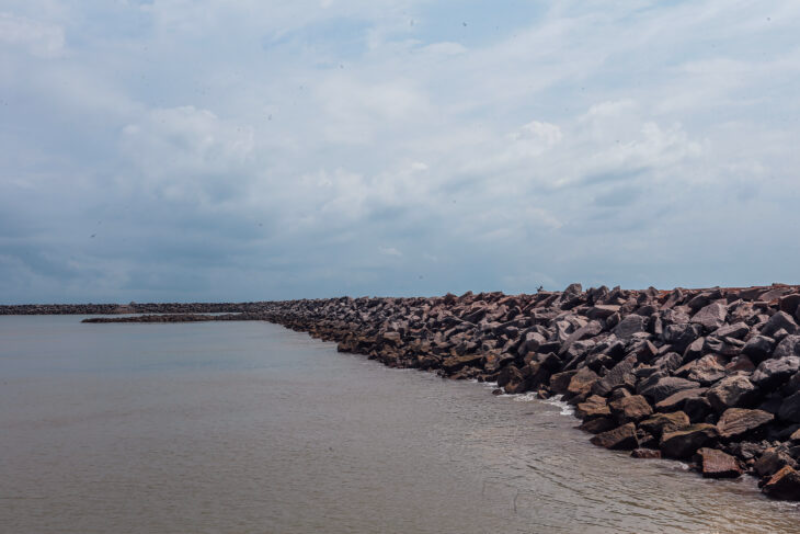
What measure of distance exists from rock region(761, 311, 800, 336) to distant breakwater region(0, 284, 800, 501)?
0.02 meters

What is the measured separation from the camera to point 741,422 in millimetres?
7926

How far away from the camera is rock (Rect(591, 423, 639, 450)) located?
27.8 feet

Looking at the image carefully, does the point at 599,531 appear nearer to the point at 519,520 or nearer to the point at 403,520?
the point at 519,520

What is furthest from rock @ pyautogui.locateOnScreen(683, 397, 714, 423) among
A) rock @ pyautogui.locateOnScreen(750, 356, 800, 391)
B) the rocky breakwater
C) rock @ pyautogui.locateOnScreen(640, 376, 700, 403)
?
rock @ pyautogui.locateOnScreen(750, 356, 800, 391)

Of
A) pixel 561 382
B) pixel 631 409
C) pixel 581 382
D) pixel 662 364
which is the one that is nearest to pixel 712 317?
pixel 662 364

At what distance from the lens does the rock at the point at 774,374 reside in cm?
858

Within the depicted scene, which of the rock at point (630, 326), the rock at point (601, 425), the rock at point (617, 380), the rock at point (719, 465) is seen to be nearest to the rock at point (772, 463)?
the rock at point (719, 465)

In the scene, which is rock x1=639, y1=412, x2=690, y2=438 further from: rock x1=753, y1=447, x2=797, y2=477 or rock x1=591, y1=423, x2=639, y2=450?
rock x1=753, y1=447, x2=797, y2=477

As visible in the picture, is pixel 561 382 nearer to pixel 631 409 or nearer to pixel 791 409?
pixel 631 409

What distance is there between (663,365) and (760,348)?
1.54 metres

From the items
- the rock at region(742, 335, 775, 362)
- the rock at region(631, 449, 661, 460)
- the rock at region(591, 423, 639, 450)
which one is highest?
the rock at region(742, 335, 775, 362)

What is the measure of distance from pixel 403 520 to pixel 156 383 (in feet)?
39.7

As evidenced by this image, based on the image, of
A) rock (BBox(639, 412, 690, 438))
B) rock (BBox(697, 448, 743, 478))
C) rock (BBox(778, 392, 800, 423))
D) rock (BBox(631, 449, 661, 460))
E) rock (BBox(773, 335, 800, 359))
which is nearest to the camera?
rock (BBox(697, 448, 743, 478))

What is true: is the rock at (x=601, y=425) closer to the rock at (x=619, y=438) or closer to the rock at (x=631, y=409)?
the rock at (x=631, y=409)
